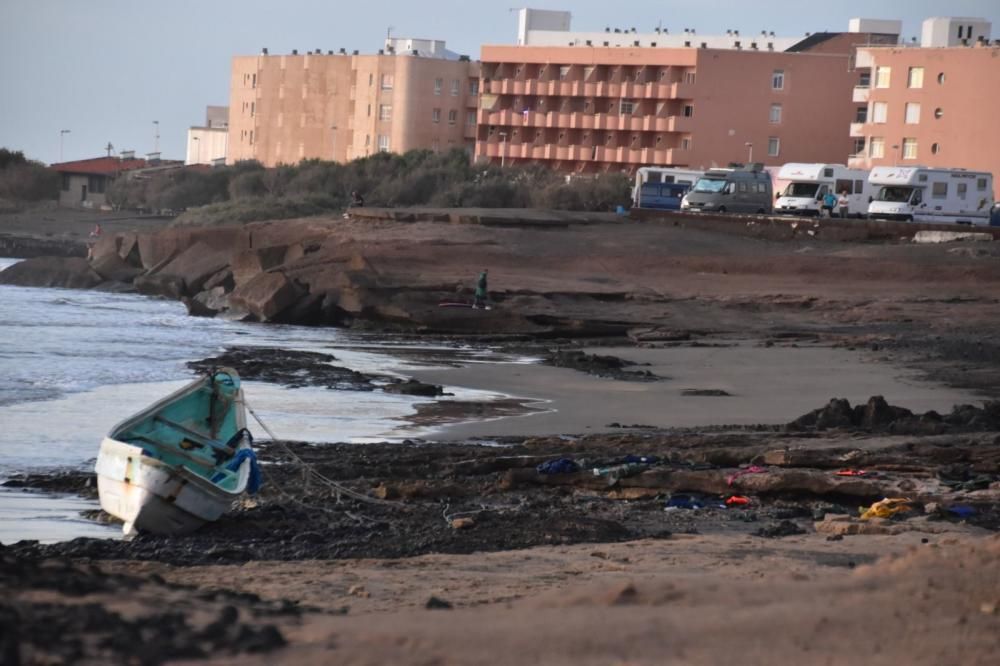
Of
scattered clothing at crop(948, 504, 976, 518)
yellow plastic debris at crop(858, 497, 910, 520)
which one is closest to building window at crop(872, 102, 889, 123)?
yellow plastic debris at crop(858, 497, 910, 520)

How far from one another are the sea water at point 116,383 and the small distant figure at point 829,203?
27.8 metres

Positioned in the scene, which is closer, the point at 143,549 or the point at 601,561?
the point at 601,561

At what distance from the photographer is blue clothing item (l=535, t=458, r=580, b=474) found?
14344 mm

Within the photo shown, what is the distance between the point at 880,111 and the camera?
257ft

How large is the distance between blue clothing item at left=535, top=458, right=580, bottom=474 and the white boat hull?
309 cm

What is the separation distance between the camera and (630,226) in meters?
51.2

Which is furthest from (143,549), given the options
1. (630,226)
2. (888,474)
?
(630,226)

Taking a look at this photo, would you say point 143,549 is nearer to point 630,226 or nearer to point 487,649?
point 487,649

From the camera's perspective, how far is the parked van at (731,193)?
56.7 m

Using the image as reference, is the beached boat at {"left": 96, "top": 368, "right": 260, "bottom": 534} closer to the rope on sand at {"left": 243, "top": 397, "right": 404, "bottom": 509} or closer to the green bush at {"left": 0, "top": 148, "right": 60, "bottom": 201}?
the rope on sand at {"left": 243, "top": 397, "right": 404, "bottom": 509}

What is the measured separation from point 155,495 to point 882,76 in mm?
71389

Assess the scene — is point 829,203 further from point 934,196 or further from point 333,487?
point 333,487

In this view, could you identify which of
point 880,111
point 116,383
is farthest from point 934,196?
point 116,383

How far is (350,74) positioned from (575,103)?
68.8 feet
